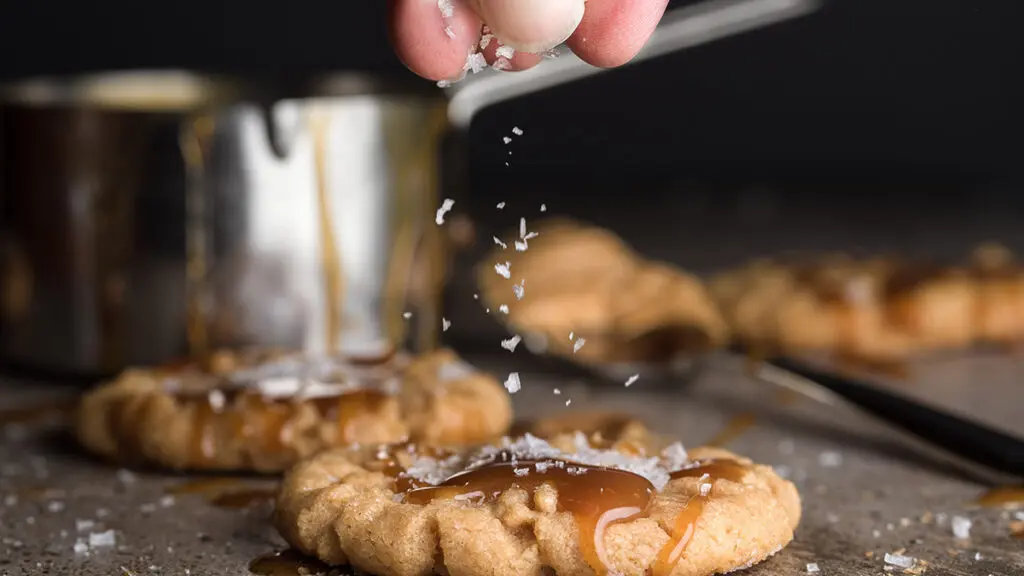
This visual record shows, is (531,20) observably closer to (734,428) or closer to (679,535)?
(679,535)

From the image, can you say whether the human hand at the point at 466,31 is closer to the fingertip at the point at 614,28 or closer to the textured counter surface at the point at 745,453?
the fingertip at the point at 614,28

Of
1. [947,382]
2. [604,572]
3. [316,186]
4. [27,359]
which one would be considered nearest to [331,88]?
[316,186]

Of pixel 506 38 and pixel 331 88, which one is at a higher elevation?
pixel 506 38

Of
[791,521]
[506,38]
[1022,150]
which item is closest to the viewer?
[506,38]

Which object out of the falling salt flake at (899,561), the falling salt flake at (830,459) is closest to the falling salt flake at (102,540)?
the falling salt flake at (899,561)

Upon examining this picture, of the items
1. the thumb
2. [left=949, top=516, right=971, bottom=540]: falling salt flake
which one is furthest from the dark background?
the thumb

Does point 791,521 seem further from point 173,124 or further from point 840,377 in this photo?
point 173,124
